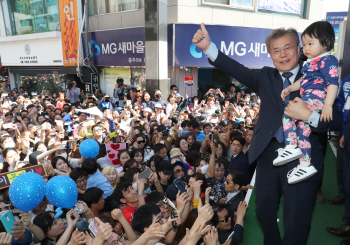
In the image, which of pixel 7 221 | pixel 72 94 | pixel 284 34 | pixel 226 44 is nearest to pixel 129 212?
pixel 7 221

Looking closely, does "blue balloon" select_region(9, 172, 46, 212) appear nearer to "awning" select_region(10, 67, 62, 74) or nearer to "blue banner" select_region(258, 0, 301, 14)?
"blue banner" select_region(258, 0, 301, 14)

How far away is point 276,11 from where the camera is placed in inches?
448

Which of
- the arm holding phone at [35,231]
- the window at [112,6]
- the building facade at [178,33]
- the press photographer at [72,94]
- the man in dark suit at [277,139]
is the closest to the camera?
the man in dark suit at [277,139]

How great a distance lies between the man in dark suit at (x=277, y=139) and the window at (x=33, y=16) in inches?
551

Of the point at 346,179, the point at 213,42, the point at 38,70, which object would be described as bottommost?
the point at 346,179

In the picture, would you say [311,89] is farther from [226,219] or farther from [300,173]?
[226,219]

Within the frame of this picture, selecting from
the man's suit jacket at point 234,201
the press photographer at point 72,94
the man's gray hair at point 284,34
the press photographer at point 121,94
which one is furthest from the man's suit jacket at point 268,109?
the press photographer at point 72,94

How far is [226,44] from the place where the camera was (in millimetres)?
9984

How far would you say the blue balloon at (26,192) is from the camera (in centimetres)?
272

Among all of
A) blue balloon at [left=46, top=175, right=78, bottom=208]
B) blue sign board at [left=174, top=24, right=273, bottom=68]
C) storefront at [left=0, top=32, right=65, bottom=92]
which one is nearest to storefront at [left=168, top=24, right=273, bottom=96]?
blue sign board at [left=174, top=24, right=273, bottom=68]

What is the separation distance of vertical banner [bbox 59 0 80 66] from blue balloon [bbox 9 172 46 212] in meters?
10.8

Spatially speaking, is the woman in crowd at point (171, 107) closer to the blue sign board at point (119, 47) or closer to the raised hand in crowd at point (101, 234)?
the blue sign board at point (119, 47)

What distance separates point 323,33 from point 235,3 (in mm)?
9756

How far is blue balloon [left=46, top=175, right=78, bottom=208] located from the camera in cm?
284
